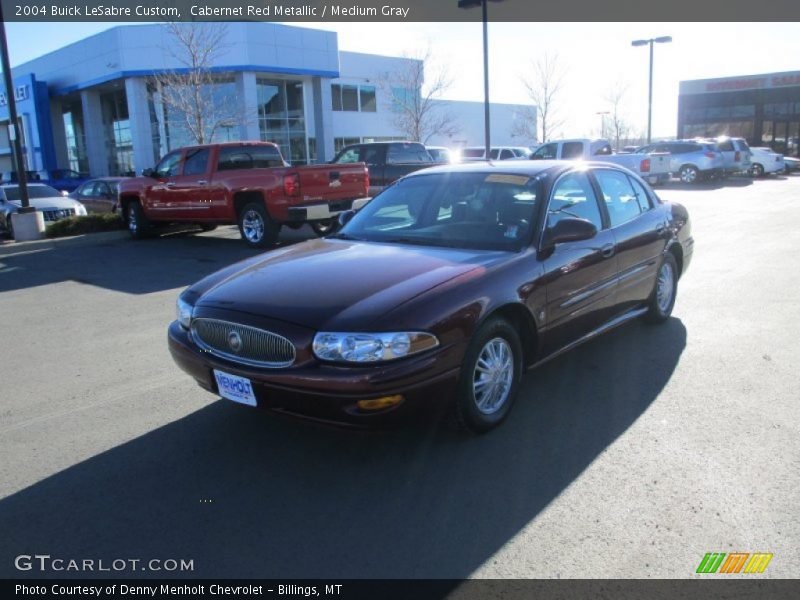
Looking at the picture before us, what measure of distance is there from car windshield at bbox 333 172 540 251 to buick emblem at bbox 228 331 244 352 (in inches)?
57.9

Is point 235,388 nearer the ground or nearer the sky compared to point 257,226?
nearer the ground

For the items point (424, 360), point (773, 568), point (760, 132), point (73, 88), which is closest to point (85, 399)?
point (424, 360)

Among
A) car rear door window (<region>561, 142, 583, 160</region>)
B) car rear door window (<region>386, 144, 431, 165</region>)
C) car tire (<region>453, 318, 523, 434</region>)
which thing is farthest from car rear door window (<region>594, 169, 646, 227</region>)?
car rear door window (<region>561, 142, 583, 160</region>)

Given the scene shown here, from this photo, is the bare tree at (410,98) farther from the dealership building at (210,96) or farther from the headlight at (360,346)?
the headlight at (360,346)

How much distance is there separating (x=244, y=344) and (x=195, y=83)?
20.8 meters

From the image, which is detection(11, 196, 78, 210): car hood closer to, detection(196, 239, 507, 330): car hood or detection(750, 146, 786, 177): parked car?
detection(196, 239, 507, 330): car hood

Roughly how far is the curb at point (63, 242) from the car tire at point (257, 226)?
12.4ft

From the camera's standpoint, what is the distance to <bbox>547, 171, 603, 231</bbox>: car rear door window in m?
4.58

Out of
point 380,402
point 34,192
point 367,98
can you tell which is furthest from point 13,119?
point 367,98

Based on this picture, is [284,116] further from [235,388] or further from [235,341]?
[235,388]

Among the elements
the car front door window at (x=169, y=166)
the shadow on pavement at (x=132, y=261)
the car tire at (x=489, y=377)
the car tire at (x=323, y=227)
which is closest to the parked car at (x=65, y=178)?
the shadow on pavement at (x=132, y=261)

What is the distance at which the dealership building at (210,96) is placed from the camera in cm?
3070

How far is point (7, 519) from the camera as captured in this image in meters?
3.13

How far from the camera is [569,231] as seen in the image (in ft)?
14.0
